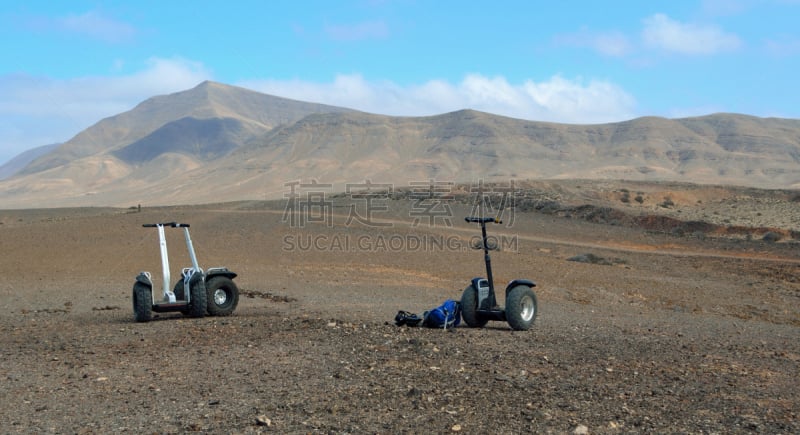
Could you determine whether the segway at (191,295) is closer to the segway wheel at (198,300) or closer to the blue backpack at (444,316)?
the segway wheel at (198,300)

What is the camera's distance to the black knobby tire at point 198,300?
483 inches

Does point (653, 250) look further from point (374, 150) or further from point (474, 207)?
point (374, 150)

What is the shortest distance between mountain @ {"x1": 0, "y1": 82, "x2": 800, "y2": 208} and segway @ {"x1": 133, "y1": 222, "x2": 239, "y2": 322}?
86820 mm

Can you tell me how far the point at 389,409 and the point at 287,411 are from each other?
3.06ft

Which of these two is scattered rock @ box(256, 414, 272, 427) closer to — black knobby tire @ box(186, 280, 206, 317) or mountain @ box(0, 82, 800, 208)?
black knobby tire @ box(186, 280, 206, 317)

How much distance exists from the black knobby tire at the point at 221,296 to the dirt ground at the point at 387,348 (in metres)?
0.53

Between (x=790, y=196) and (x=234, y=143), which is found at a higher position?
(x=234, y=143)

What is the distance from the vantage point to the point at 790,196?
48.3 m

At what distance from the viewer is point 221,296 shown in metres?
12.7

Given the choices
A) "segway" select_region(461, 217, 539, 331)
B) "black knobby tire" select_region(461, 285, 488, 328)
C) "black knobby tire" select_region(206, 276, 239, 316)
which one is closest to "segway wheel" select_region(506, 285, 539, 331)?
"segway" select_region(461, 217, 539, 331)

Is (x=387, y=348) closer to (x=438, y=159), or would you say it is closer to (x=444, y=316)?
(x=444, y=316)

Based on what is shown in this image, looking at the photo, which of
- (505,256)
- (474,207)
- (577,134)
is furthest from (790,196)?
(577,134)

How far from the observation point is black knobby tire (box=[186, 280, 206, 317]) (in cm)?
1226

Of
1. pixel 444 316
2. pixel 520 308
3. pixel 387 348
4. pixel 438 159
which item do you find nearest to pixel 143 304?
pixel 387 348
